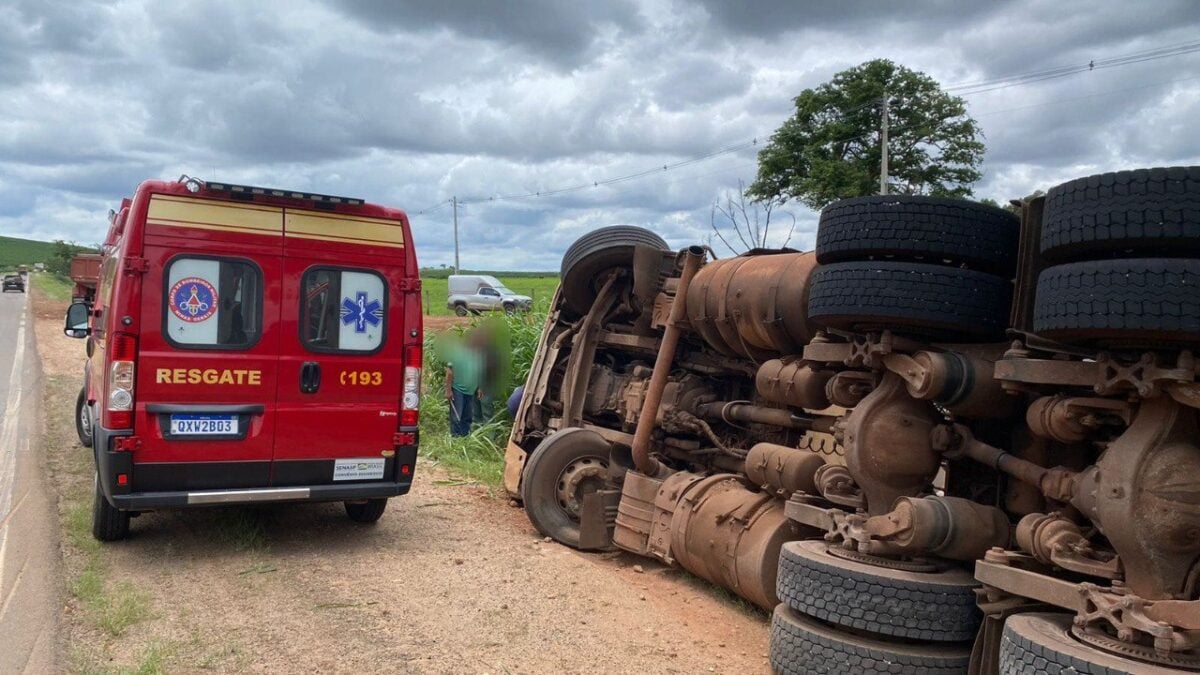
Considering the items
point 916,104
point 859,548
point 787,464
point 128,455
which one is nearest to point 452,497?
point 128,455

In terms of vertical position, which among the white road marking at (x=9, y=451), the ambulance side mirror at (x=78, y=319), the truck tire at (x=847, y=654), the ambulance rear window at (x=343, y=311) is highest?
the ambulance rear window at (x=343, y=311)

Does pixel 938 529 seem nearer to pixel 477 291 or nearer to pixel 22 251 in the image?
pixel 477 291

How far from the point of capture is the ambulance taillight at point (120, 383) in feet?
20.7

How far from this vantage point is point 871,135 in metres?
37.0

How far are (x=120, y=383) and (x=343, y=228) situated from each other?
1.79 m

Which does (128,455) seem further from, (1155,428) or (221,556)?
(1155,428)

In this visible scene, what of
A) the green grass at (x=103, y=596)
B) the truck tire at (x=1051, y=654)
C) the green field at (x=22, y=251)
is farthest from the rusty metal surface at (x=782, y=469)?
the green field at (x=22, y=251)

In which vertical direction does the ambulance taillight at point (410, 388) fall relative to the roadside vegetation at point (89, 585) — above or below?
above

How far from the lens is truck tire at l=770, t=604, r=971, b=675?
424 centimetres

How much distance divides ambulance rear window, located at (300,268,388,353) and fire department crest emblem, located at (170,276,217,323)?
61cm

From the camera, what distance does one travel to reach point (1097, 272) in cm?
346

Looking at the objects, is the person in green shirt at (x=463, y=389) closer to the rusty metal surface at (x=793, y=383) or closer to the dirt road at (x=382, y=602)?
the dirt road at (x=382, y=602)

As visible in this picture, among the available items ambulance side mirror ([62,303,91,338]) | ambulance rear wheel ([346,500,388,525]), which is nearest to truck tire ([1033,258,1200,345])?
ambulance rear wheel ([346,500,388,525])

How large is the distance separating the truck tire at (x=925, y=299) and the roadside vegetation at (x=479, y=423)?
588 centimetres
